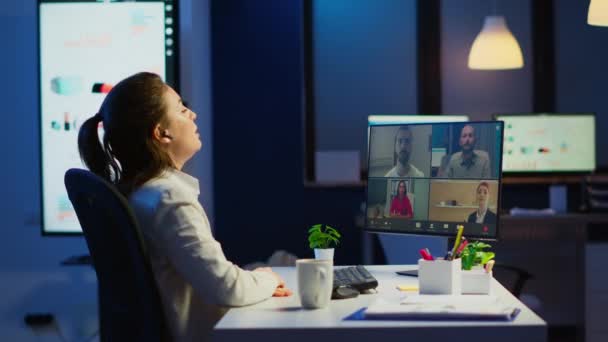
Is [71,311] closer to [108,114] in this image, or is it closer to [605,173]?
[108,114]

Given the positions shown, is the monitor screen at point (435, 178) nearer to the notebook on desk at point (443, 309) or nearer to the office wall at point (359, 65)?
the notebook on desk at point (443, 309)

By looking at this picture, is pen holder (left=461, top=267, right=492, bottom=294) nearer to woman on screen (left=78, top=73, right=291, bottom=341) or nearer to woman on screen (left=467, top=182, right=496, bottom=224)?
woman on screen (left=467, top=182, right=496, bottom=224)

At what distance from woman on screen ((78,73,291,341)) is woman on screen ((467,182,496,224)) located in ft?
1.98

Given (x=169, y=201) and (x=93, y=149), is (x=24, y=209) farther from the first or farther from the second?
(x=169, y=201)

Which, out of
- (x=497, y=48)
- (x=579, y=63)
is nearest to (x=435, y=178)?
(x=497, y=48)

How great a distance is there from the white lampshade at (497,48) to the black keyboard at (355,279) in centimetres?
285


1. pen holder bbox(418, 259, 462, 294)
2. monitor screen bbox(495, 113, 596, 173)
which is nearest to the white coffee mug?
pen holder bbox(418, 259, 462, 294)

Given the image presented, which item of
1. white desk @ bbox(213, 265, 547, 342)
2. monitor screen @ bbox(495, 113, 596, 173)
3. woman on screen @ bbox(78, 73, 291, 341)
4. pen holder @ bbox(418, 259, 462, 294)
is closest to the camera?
white desk @ bbox(213, 265, 547, 342)

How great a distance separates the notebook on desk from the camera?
6.09ft

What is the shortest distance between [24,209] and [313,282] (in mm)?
2688

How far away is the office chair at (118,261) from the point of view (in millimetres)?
1900

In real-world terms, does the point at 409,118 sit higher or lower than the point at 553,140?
higher

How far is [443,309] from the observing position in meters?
1.89

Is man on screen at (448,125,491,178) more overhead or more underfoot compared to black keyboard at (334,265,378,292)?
more overhead
